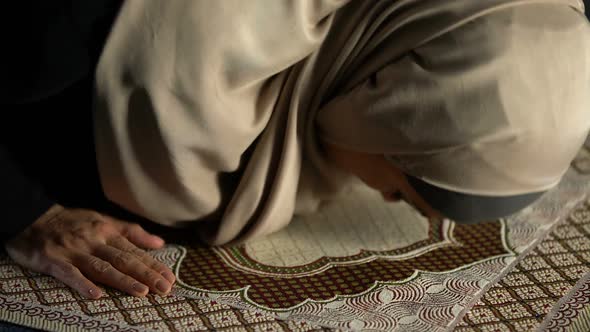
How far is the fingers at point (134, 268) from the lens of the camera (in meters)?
1.08

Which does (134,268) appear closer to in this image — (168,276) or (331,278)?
(168,276)


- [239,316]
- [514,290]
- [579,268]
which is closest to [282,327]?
[239,316]

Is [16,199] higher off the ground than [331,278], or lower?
higher

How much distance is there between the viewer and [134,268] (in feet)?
3.61

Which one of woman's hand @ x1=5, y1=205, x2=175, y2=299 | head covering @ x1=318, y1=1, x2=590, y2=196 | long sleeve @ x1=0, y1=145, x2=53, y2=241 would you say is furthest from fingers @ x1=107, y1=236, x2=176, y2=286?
head covering @ x1=318, y1=1, x2=590, y2=196

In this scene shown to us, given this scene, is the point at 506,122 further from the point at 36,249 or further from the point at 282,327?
the point at 36,249

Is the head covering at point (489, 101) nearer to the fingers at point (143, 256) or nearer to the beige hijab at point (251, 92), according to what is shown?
the beige hijab at point (251, 92)

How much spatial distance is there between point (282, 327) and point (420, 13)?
409 millimetres

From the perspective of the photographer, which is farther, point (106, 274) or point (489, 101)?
point (106, 274)

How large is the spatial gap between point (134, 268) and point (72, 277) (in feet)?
0.25

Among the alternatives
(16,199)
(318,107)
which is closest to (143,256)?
(16,199)

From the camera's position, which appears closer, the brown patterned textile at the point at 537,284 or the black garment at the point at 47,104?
the black garment at the point at 47,104

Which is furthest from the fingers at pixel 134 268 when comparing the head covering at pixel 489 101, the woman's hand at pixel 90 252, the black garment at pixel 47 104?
the head covering at pixel 489 101

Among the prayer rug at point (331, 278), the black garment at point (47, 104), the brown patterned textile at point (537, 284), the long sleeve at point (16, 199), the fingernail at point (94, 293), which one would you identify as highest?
the black garment at point (47, 104)
